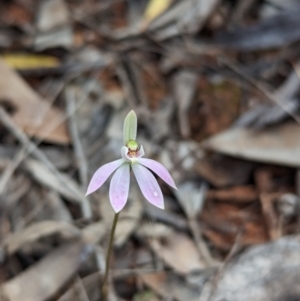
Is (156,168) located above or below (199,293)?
above

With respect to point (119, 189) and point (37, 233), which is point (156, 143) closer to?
point (37, 233)

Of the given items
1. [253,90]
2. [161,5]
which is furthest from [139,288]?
[161,5]

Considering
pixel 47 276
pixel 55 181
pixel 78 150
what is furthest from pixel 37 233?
pixel 78 150

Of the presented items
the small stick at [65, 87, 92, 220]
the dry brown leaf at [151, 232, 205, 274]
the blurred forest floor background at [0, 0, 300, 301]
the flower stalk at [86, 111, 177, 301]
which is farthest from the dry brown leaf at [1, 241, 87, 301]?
the flower stalk at [86, 111, 177, 301]

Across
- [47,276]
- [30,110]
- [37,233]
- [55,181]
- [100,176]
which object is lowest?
[47,276]

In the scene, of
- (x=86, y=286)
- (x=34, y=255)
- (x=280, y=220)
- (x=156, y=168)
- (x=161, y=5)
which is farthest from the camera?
(x=161, y=5)

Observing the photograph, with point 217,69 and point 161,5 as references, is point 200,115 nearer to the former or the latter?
point 217,69
